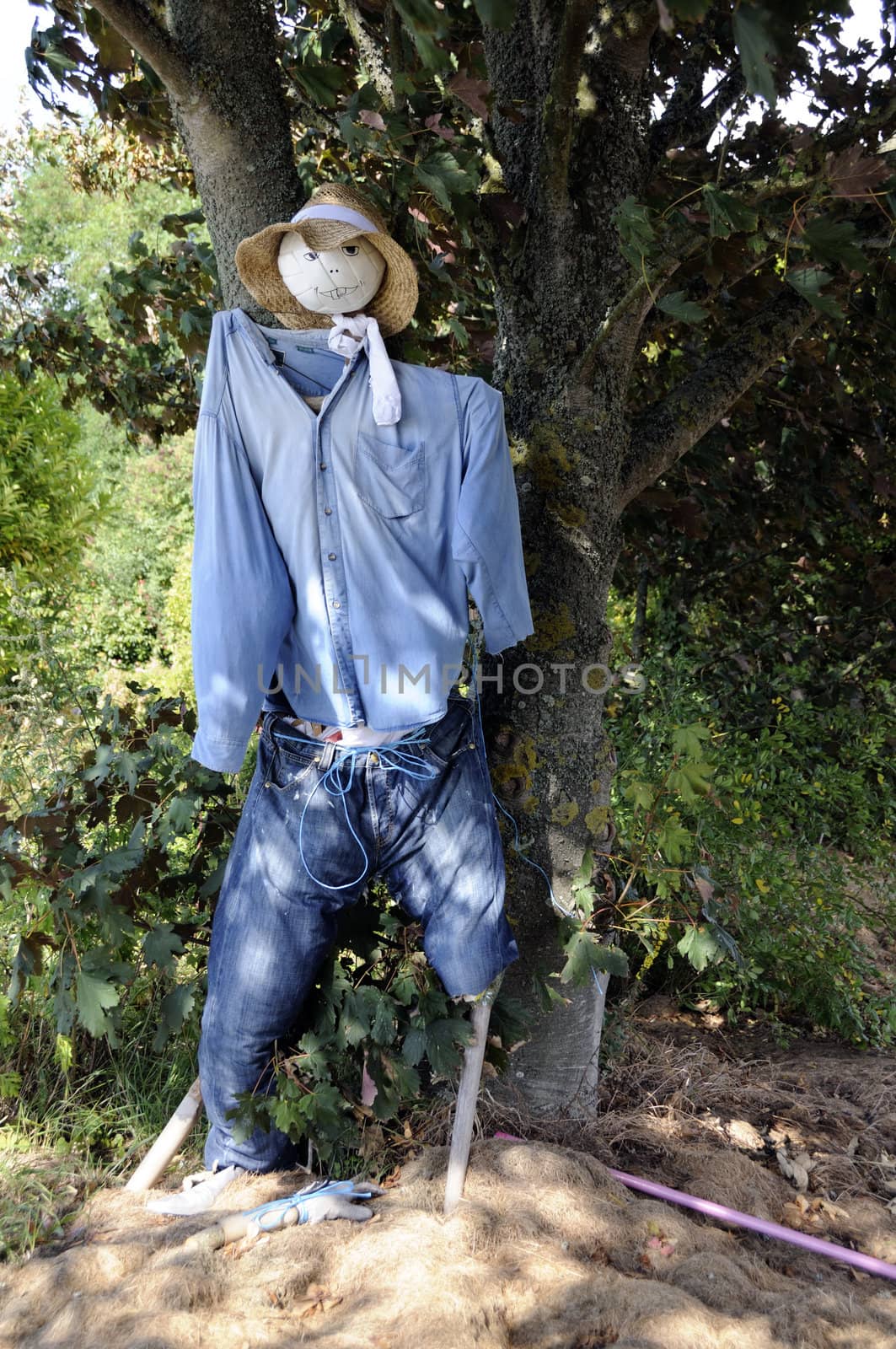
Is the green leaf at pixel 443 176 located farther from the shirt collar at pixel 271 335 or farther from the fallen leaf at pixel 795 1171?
the fallen leaf at pixel 795 1171

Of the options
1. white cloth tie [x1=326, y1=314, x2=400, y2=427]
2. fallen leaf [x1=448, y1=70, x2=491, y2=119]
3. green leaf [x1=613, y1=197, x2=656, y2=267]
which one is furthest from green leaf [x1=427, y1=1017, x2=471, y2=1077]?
fallen leaf [x1=448, y1=70, x2=491, y2=119]

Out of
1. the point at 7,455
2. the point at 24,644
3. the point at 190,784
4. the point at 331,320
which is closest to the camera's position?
the point at 331,320

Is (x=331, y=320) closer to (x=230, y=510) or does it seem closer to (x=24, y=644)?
(x=230, y=510)

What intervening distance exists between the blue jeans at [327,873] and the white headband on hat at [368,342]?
2.00 feet

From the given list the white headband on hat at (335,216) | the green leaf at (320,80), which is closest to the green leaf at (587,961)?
the white headband on hat at (335,216)

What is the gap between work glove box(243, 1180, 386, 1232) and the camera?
1.96 metres

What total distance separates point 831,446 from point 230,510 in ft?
9.29

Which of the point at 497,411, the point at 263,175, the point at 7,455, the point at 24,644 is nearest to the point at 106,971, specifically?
the point at 497,411

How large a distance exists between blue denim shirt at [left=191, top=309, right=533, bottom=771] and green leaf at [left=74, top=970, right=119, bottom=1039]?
1.95ft

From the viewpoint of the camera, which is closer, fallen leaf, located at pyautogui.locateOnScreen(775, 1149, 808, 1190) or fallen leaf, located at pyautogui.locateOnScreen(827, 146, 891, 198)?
fallen leaf, located at pyautogui.locateOnScreen(827, 146, 891, 198)

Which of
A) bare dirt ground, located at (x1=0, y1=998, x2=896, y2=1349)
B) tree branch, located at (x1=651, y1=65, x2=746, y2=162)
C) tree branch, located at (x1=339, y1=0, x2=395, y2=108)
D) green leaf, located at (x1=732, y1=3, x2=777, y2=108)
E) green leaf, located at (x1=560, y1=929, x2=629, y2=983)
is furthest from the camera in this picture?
tree branch, located at (x1=651, y1=65, x2=746, y2=162)

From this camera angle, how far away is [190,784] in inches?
93.1

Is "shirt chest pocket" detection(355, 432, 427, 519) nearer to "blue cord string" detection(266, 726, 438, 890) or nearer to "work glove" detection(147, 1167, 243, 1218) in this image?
"blue cord string" detection(266, 726, 438, 890)

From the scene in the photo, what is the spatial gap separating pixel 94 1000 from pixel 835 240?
2033 millimetres
